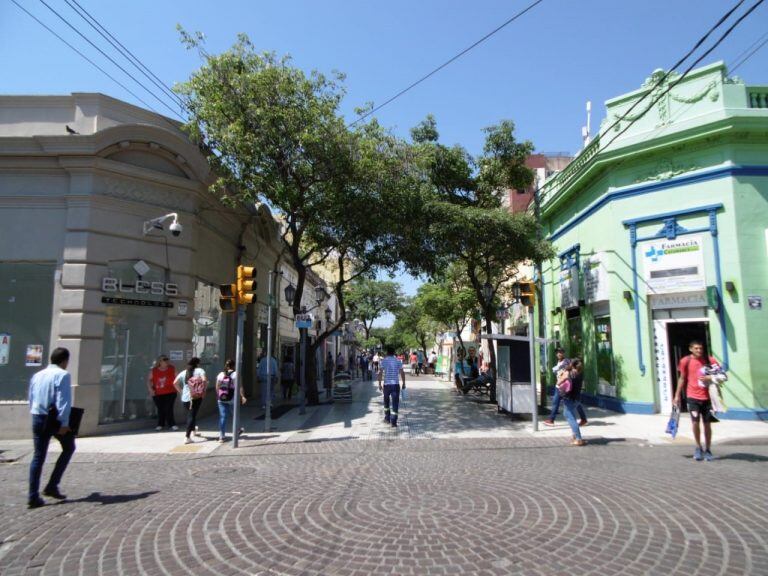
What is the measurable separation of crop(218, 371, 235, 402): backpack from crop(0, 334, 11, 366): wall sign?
4985 millimetres

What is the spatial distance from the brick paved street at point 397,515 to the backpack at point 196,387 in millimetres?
1796

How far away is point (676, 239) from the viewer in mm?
13617

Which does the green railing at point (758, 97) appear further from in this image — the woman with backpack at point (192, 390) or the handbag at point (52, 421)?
the handbag at point (52, 421)

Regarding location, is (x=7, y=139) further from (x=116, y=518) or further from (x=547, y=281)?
(x=547, y=281)

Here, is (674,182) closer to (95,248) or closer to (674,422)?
(674,422)

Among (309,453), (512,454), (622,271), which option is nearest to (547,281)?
(622,271)

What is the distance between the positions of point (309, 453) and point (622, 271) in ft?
34.1

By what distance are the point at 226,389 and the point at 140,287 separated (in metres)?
3.62

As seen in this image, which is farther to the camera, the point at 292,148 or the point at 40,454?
the point at 292,148

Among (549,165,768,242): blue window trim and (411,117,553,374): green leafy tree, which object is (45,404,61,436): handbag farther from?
(549,165,768,242): blue window trim

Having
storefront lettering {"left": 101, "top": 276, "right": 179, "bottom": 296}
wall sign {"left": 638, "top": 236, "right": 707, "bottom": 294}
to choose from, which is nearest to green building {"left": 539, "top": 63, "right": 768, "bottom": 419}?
wall sign {"left": 638, "top": 236, "right": 707, "bottom": 294}

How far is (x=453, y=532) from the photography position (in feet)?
16.3

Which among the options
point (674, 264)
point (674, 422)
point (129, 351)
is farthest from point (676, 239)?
point (129, 351)

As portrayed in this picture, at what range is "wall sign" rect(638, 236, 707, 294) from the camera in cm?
1321
